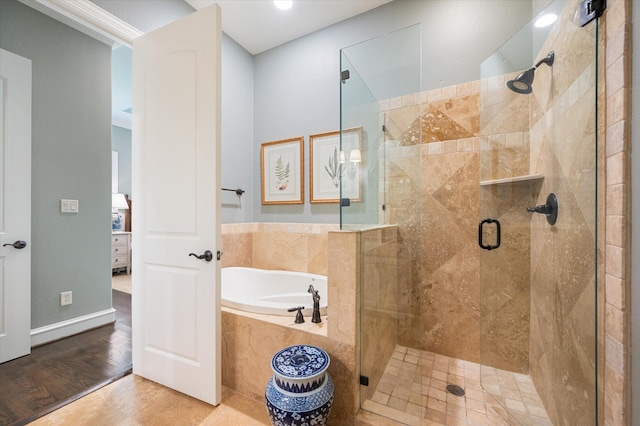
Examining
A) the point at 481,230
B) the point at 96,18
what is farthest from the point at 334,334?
the point at 96,18

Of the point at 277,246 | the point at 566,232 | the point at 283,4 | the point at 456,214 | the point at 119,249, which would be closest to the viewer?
the point at 566,232

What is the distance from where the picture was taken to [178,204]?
1.69 metres

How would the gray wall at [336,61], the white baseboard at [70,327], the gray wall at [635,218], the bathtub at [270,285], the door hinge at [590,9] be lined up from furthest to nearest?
the bathtub at [270,285], the white baseboard at [70,327], the gray wall at [336,61], the door hinge at [590,9], the gray wall at [635,218]

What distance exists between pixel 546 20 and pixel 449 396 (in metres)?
2.23

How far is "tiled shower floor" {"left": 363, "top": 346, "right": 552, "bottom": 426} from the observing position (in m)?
1.43

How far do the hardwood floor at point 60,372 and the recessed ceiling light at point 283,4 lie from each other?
3144 mm

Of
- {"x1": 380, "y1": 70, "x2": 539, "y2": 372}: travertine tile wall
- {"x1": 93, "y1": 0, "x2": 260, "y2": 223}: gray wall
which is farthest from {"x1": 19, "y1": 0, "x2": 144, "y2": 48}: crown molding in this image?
{"x1": 380, "y1": 70, "x2": 539, "y2": 372}: travertine tile wall

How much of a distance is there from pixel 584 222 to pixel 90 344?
3.51m

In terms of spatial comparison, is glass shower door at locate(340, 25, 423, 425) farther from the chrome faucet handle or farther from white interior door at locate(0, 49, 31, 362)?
white interior door at locate(0, 49, 31, 362)

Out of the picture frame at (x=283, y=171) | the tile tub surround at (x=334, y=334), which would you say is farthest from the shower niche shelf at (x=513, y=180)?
the picture frame at (x=283, y=171)

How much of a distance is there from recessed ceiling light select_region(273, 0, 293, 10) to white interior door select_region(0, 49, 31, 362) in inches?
83.1

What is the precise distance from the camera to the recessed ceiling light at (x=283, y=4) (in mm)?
2320

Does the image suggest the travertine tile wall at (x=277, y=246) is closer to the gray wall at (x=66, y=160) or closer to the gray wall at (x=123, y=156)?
the gray wall at (x=66, y=160)

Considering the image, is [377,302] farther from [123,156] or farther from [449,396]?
[123,156]
